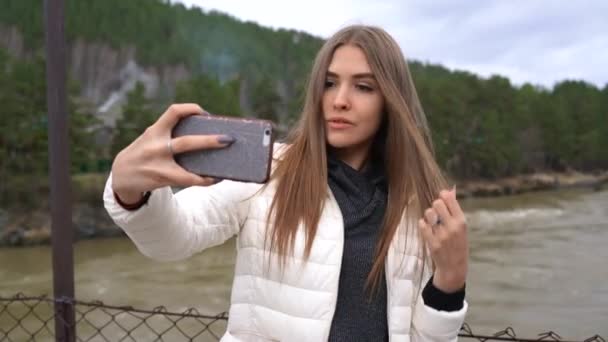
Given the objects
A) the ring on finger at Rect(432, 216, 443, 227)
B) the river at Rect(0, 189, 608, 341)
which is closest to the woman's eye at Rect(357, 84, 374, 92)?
the ring on finger at Rect(432, 216, 443, 227)

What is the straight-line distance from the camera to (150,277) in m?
7.80

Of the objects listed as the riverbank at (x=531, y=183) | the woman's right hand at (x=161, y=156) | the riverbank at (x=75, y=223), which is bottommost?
the riverbank at (x=531, y=183)

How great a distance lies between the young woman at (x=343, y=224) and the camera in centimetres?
83

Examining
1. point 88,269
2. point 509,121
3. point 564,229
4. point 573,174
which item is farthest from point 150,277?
point 573,174

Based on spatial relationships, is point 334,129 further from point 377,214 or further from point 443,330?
point 443,330

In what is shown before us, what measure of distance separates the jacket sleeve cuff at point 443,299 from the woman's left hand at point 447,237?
16 millimetres

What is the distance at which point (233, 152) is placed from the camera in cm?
68

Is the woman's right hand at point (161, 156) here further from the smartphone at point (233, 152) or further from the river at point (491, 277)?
the river at point (491, 277)

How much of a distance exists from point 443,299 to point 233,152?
0.36m

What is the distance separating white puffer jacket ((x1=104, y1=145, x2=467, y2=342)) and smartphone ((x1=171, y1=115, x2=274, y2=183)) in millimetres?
140

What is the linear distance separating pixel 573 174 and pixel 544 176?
187 cm

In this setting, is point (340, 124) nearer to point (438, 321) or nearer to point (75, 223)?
point (438, 321)

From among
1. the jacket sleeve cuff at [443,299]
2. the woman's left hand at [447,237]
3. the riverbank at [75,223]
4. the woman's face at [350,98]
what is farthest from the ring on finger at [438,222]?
the riverbank at [75,223]

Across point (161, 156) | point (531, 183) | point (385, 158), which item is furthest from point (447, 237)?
point (531, 183)
